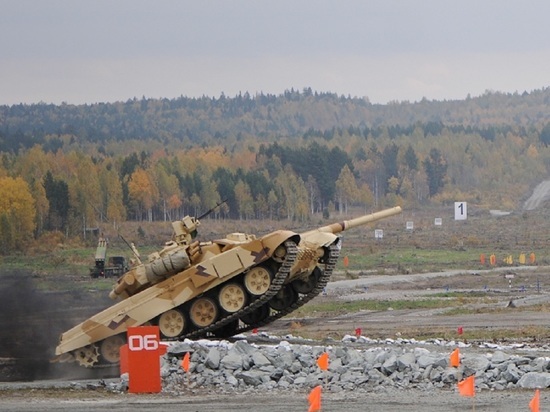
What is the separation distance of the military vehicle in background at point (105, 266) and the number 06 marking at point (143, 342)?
4705 centimetres

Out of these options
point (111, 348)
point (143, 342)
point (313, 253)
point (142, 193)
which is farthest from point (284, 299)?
point (142, 193)

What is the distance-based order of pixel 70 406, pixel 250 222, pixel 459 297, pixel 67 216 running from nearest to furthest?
1. pixel 70 406
2. pixel 459 297
3. pixel 67 216
4. pixel 250 222

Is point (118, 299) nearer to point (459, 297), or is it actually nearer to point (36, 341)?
point (36, 341)

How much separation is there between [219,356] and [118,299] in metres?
10.9

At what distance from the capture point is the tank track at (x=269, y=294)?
40.8 m

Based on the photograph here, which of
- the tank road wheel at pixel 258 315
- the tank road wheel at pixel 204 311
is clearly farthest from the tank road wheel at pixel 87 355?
the tank road wheel at pixel 258 315

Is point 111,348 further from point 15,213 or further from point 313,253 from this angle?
point 15,213

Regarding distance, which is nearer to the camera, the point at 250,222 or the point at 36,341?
the point at 36,341

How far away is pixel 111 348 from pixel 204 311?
315cm

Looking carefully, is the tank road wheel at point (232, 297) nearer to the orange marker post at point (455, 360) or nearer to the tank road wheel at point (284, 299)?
the tank road wheel at point (284, 299)

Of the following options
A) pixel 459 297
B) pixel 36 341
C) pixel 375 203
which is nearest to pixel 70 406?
pixel 36 341

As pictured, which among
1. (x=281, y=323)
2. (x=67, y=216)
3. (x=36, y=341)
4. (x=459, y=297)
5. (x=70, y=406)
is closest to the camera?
(x=70, y=406)

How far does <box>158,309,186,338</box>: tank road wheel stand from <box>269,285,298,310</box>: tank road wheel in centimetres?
463

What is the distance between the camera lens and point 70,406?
27297mm
